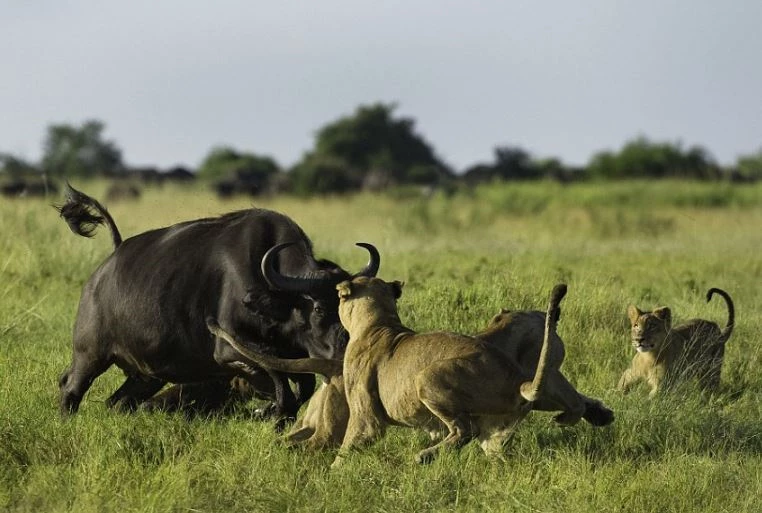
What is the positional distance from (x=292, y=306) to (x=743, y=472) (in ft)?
8.92

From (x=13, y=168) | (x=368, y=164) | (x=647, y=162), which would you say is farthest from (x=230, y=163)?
(x=13, y=168)

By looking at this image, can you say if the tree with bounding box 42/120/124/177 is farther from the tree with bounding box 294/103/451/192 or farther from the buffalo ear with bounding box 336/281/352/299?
the buffalo ear with bounding box 336/281/352/299

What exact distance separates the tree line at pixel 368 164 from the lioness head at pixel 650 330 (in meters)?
25.2

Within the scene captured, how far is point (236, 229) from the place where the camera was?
340 inches

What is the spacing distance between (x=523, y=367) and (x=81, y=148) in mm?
57096

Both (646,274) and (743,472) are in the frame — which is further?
(646,274)

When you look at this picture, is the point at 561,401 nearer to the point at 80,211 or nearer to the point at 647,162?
the point at 80,211

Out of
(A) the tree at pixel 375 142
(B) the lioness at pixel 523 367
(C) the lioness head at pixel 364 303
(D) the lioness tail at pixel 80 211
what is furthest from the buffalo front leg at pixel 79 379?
(A) the tree at pixel 375 142

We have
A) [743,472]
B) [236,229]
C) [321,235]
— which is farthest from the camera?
[321,235]

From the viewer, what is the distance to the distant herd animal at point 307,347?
697 cm

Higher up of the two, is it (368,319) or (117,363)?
(368,319)

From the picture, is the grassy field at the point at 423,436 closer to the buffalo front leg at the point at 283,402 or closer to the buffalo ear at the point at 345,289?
the buffalo front leg at the point at 283,402

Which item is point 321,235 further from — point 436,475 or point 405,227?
point 436,475

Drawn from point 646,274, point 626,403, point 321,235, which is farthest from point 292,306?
point 321,235
